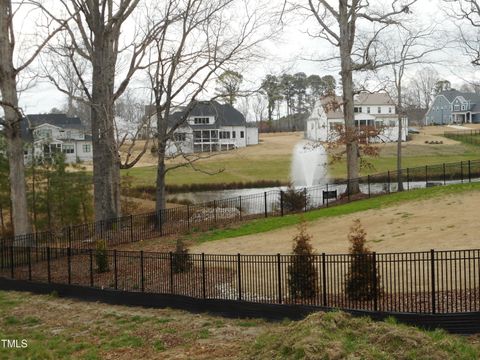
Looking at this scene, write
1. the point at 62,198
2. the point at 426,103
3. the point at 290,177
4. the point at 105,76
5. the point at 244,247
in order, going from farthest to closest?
the point at 426,103
the point at 290,177
the point at 62,198
the point at 105,76
the point at 244,247

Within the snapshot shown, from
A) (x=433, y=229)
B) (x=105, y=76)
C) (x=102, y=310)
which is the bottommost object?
(x=102, y=310)

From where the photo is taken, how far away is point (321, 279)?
13250 mm

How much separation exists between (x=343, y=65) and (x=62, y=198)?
16.9 metres

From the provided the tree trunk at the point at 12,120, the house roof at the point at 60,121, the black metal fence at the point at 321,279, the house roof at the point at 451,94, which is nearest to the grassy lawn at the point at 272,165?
the house roof at the point at 60,121

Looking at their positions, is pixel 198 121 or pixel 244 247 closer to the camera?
pixel 244 247

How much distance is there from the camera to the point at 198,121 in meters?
81.4

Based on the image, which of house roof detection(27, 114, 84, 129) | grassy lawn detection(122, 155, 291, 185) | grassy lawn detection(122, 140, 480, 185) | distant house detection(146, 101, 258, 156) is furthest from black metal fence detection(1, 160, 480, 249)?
house roof detection(27, 114, 84, 129)

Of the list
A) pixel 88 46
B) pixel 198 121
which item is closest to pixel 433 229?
pixel 88 46

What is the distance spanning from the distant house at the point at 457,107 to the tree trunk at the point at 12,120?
10196cm

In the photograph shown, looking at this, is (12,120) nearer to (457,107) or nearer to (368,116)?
(368,116)

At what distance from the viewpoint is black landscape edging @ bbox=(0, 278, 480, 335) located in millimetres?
9539

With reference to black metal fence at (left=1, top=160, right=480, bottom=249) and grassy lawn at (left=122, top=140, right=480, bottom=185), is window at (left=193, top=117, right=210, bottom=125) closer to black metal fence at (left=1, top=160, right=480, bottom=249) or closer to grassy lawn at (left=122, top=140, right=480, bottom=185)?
grassy lawn at (left=122, top=140, right=480, bottom=185)

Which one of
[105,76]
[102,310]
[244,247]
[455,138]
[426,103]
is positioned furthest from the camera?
[426,103]

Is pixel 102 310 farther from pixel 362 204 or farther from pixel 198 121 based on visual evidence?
pixel 198 121
